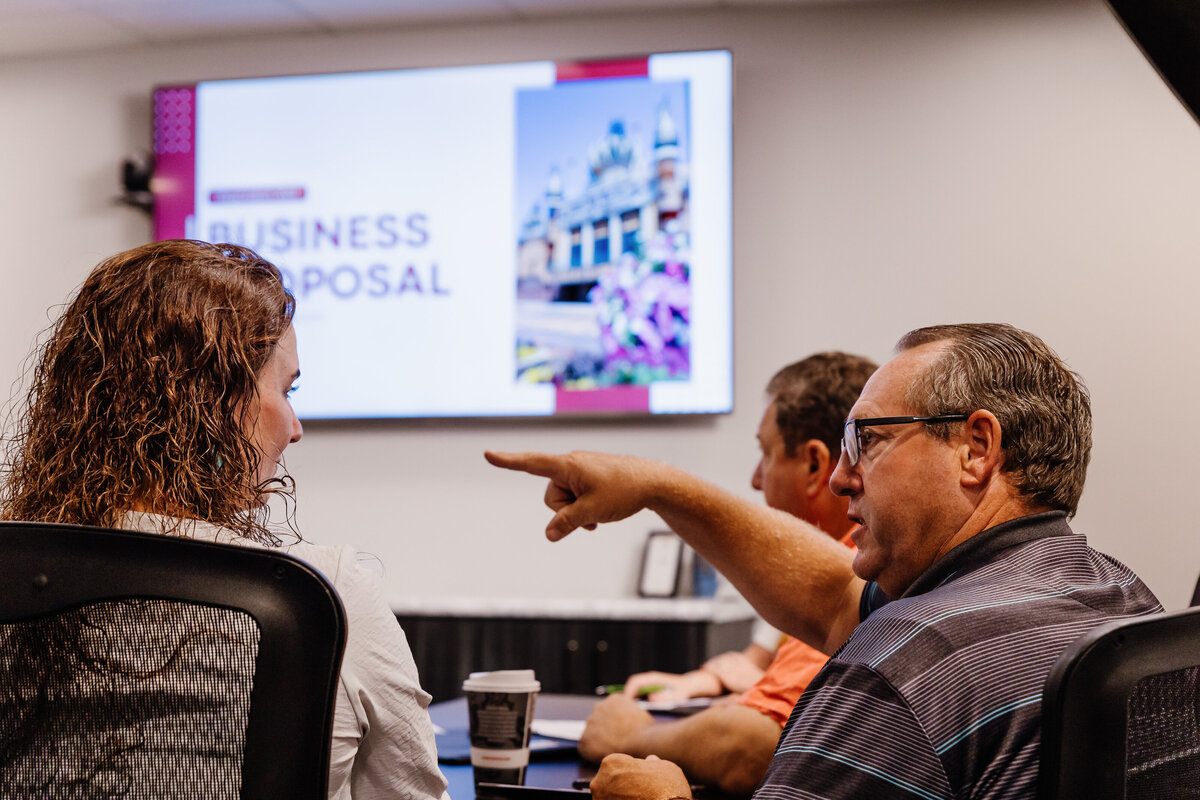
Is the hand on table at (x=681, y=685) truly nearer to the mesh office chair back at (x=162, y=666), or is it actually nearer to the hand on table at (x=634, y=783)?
the hand on table at (x=634, y=783)

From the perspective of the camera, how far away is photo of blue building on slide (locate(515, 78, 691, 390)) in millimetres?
3973

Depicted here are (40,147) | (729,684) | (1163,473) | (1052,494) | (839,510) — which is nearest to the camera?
(1052,494)

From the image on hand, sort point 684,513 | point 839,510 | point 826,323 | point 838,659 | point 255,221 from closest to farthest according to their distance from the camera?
point 838,659 < point 684,513 < point 839,510 < point 826,323 < point 255,221

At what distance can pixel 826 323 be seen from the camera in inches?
157

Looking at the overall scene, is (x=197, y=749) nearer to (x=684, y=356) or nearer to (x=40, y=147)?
(x=684, y=356)

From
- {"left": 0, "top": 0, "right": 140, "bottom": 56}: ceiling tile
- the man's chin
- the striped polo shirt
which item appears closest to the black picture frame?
the man's chin

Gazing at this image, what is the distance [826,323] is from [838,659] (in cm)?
308

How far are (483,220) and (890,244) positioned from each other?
1519 millimetres

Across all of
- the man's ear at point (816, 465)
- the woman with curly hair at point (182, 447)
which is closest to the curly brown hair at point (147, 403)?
the woman with curly hair at point (182, 447)

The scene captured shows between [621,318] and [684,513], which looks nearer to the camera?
[684,513]

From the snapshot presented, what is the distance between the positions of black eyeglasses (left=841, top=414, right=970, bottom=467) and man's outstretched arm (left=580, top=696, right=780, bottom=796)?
1.50 feet

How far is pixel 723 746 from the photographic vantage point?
5.12 ft

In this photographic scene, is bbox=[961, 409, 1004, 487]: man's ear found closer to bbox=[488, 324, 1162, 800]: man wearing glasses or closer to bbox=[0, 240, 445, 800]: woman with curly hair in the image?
bbox=[488, 324, 1162, 800]: man wearing glasses

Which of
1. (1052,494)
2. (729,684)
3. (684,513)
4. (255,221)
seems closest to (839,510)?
(729,684)
